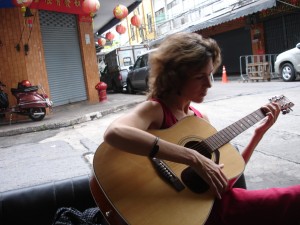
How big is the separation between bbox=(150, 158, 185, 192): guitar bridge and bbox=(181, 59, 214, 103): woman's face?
39 centimetres

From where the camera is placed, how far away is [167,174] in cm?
171

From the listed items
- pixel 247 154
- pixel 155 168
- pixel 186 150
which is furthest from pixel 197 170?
pixel 247 154

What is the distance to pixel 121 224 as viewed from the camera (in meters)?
1.54

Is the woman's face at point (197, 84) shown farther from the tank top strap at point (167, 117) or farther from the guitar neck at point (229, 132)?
the guitar neck at point (229, 132)

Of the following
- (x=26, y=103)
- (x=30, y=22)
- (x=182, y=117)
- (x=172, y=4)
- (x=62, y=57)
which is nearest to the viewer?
(x=182, y=117)

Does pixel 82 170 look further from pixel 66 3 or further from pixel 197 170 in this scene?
pixel 66 3

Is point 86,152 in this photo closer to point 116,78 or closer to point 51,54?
point 51,54

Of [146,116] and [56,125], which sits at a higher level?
[146,116]

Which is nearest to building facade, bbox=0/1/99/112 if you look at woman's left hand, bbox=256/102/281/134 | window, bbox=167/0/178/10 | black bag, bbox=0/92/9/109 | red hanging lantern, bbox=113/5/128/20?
black bag, bbox=0/92/9/109

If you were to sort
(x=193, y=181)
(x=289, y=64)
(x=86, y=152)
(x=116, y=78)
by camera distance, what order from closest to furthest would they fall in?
(x=193, y=181), (x=86, y=152), (x=289, y=64), (x=116, y=78)

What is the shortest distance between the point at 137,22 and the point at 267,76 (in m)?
5.69

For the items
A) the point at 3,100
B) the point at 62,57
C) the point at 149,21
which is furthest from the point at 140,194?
the point at 149,21

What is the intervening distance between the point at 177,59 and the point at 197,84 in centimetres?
18

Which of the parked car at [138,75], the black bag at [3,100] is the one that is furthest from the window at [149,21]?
the black bag at [3,100]
